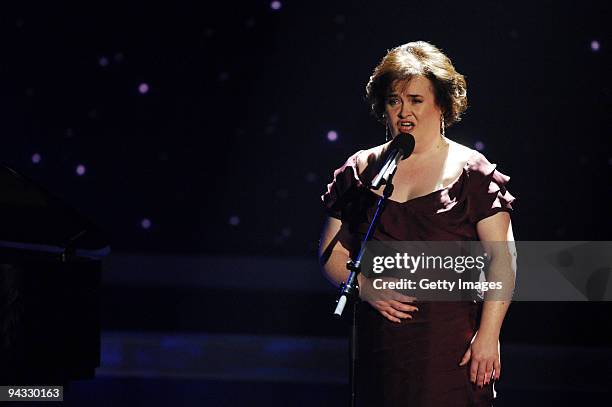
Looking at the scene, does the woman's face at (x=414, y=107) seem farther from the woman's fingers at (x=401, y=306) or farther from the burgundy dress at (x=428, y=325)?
the woman's fingers at (x=401, y=306)

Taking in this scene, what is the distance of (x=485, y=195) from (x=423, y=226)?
16cm

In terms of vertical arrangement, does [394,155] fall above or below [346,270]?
above

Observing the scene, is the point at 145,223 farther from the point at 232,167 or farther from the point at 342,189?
the point at 342,189

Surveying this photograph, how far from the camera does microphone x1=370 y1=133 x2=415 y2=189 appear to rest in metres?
1.98

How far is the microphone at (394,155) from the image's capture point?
6.50ft

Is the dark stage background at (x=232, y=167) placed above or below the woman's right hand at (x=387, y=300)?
above

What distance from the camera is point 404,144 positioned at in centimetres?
210

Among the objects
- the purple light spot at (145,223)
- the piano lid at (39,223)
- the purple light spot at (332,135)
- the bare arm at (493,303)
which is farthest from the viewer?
the purple light spot at (145,223)

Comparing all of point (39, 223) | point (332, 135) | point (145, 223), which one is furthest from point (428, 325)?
point (145, 223)

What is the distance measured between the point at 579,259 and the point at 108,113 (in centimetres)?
254

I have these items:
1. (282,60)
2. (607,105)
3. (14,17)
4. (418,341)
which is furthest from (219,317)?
(418,341)

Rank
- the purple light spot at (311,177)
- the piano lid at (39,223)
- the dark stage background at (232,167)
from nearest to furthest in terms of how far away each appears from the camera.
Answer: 1. the piano lid at (39,223)
2. the dark stage background at (232,167)
3. the purple light spot at (311,177)

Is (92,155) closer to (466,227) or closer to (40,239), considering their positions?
(40,239)

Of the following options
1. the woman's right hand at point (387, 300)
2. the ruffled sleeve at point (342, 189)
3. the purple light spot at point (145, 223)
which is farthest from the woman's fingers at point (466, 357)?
the purple light spot at point (145, 223)
